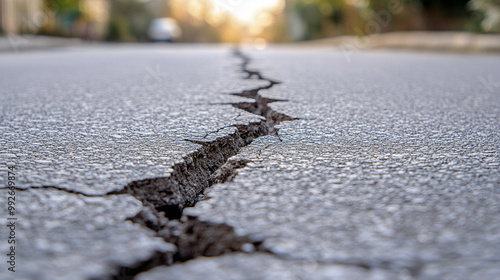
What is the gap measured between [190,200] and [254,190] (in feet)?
0.46

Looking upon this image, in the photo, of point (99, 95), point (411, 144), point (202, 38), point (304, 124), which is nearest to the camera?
point (411, 144)

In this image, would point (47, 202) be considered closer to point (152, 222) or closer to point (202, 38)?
point (152, 222)

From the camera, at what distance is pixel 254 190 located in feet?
3.35

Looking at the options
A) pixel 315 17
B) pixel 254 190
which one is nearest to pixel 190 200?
pixel 254 190

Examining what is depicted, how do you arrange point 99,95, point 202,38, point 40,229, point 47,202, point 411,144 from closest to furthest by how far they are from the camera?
point 40,229, point 47,202, point 411,144, point 99,95, point 202,38

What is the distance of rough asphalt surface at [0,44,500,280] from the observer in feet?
2.39

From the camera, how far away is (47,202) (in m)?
0.95

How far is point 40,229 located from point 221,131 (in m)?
0.82

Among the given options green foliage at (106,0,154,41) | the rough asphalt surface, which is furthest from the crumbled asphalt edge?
green foliage at (106,0,154,41)

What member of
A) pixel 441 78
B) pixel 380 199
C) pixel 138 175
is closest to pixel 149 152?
pixel 138 175

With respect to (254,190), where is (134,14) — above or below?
above

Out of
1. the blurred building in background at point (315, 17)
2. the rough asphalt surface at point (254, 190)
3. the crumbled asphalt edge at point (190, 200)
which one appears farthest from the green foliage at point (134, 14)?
the crumbled asphalt edge at point (190, 200)

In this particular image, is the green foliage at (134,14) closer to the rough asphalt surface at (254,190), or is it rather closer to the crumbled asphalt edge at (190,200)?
the rough asphalt surface at (254,190)

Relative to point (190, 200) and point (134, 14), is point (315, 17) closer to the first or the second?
point (134, 14)
